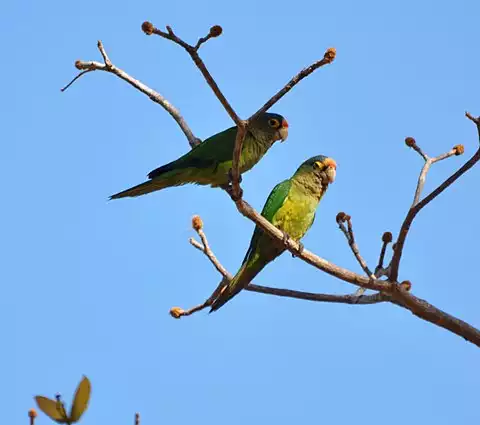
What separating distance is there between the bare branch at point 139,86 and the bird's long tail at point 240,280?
1.17m

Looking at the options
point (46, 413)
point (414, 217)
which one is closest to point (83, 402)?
point (46, 413)

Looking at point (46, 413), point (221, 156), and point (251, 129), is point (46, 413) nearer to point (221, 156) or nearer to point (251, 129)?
point (221, 156)

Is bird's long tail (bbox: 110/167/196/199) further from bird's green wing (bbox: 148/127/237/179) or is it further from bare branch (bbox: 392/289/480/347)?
bare branch (bbox: 392/289/480/347)

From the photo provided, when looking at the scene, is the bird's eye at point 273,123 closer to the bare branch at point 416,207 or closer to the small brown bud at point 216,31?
the bare branch at point 416,207

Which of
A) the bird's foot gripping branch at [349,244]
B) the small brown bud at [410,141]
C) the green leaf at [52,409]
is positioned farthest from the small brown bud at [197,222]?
the green leaf at [52,409]

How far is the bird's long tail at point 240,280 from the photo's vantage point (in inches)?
219

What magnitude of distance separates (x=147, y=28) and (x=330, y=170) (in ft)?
10.8

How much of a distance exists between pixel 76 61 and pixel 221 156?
54.6 inches

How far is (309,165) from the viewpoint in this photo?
6.91m

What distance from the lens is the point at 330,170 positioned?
6836 mm

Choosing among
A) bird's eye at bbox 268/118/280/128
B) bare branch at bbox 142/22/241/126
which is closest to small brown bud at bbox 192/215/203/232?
bare branch at bbox 142/22/241/126

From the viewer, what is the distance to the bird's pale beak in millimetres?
6816

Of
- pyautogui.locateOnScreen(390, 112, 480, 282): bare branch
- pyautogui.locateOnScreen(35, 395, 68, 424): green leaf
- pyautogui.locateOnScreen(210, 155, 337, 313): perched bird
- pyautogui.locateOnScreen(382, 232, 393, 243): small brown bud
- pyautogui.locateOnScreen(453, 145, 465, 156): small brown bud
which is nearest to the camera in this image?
pyautogui.locateOnScreen(35, 395, 68, 424): green leaf

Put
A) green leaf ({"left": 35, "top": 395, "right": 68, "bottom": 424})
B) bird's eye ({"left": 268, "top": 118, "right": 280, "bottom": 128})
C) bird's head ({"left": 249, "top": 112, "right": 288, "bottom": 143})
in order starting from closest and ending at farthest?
green leaf ({"left": 35, "top": 395, "right": 68, "bottom": 424}) → bird's head ({"left": 249, "top": 112, "right": 288, "bottom": 143}) → bird's eye ({"left": 268, "top": 118, "right": 280, "bottom": 128})
